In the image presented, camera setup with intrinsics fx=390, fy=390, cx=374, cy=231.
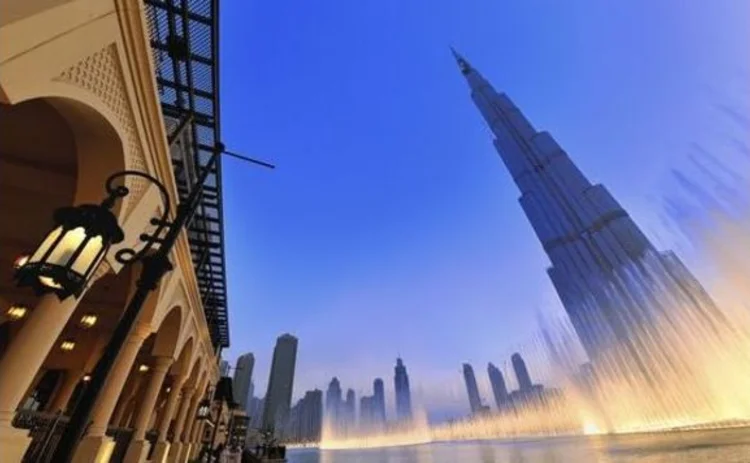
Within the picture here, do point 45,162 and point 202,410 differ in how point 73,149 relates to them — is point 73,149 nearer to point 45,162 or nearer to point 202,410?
point 45,162

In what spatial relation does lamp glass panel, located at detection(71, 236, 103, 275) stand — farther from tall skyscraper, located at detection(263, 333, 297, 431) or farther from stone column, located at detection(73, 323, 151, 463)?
tall skyscraper, located at detection(263, 333, 297, 431)

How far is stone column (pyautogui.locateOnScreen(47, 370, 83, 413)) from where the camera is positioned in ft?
44.4

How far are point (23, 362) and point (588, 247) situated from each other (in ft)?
289

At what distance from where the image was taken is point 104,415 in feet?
27.3

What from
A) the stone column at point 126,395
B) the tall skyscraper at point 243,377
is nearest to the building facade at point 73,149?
the stone column at point 126,395

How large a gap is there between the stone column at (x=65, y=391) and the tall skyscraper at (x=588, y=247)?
6148 centimetres

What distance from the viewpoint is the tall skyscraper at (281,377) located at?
108 m

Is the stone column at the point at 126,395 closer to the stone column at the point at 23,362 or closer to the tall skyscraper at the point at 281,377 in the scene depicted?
the stone column at the point at 23,362

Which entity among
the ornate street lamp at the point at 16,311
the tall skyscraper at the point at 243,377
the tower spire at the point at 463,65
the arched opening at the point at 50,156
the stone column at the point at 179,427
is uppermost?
the tower spire at the point at 463,65

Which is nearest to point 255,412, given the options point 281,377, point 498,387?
point 281,377

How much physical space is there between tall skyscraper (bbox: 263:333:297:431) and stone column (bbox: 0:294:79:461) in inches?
4340

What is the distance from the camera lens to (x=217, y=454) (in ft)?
76.6

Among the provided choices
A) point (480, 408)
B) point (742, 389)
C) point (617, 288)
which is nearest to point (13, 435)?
point (742, 389)

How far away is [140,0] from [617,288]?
8033 centimetres
